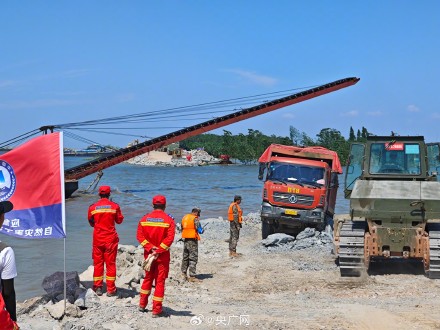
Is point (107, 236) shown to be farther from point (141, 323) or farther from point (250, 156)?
point (250, 156)

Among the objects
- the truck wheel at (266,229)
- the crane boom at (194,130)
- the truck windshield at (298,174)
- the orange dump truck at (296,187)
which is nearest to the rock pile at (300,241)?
the orange dump truck at (296,187)

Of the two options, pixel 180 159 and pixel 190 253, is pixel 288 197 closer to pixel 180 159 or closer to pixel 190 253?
pixel 190 253

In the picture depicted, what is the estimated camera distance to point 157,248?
725 cm

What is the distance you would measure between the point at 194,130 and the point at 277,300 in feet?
122

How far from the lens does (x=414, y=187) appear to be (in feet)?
33.5

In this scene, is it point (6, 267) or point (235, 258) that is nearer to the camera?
point (6, 267)

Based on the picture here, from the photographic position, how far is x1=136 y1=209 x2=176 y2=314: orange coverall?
725cm

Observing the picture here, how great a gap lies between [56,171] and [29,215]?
0.65m

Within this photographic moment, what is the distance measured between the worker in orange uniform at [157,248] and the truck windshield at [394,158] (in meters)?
5.36

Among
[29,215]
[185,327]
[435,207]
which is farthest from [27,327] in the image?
[435,207]

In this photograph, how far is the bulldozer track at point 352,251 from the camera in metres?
10.1

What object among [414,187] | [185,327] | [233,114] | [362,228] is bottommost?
[185,327]

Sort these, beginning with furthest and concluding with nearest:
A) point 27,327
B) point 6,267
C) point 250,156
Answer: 1. point 250,156
2. point 27,327
3. point 6,267

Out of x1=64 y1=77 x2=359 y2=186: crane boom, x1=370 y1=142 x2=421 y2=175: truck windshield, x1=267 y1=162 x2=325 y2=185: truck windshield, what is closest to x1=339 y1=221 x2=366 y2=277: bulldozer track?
x1=370 y1=142 x2=421 y2=175: truck windshield
